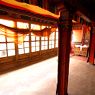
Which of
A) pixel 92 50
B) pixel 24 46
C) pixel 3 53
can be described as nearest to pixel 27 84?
pixel 3 53

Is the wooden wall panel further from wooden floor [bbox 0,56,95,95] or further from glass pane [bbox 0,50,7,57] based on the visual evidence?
wooden floor [bbox 0,56,95,95]

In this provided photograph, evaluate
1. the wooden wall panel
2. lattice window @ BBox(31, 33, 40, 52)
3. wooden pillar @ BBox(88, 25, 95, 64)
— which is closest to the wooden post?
wooden pillar @ BBox(88, 25, 95, 64)

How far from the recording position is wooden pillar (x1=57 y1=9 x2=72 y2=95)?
2422 mm

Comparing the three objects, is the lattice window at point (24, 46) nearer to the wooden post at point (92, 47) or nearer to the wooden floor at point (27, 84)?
the wooden floor at point (27, 84)

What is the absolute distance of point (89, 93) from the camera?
302 centimetres

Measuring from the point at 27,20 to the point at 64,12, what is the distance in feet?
2.84

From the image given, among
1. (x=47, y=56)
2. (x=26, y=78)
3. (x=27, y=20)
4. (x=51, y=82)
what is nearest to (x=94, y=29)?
(x=47, y=56)

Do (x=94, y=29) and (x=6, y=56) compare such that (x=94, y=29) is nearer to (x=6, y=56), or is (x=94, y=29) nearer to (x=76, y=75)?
(x=76, y=75)

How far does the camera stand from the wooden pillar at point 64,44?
7.95ft

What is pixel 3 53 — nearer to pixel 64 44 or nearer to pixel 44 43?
pixel 44 43

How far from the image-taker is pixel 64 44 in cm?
253

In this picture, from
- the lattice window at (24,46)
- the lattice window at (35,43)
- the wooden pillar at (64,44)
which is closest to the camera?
the wooden pillar at (64,44)

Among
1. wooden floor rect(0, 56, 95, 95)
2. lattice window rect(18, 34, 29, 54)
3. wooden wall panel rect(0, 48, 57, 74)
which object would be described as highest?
lattice window rect(18, 34, 29, 54)

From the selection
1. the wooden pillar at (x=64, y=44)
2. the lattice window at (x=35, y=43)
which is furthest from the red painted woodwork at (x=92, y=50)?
the wooden pillar at (x=64, y=44)
